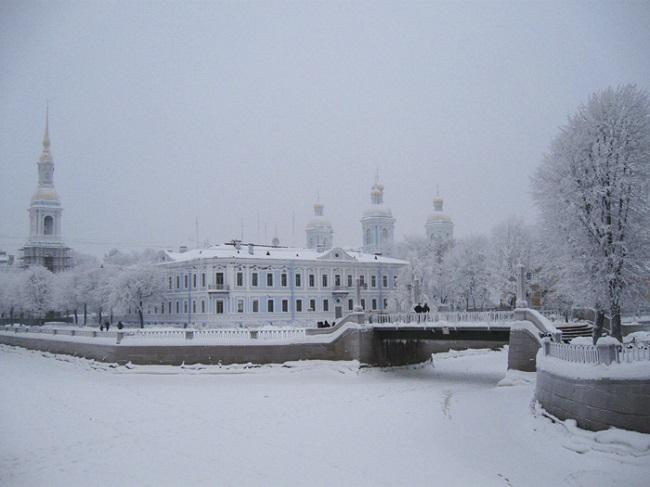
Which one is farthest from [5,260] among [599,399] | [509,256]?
[599,399]

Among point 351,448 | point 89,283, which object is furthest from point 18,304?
point 351,448

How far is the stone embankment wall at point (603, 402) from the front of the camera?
18.2 meters

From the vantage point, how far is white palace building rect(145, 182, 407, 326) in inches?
2336

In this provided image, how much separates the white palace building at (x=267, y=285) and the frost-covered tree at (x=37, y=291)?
1210cm

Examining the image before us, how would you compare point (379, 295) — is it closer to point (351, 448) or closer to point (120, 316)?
point (120, 316)

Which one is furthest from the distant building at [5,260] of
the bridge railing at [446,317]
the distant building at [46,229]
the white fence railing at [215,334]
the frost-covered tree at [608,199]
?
the frost-covered tree at [608,199]

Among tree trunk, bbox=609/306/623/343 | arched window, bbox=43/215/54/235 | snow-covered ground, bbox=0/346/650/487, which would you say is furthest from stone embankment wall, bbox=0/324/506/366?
arched window, bbox=43/215/54/235

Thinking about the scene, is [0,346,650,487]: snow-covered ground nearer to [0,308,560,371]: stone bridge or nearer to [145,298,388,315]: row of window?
[0,308,560,371]: stone bridge

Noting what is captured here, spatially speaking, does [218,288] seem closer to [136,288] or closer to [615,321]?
[136,288]

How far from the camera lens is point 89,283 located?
2721 inches

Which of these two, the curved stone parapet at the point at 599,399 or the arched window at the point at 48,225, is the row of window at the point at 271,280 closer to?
the arched window at the point at 48,225

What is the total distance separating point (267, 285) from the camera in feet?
204

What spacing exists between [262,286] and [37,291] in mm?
25283

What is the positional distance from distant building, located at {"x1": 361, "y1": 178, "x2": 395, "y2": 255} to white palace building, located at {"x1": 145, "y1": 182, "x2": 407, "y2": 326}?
30.0 m
